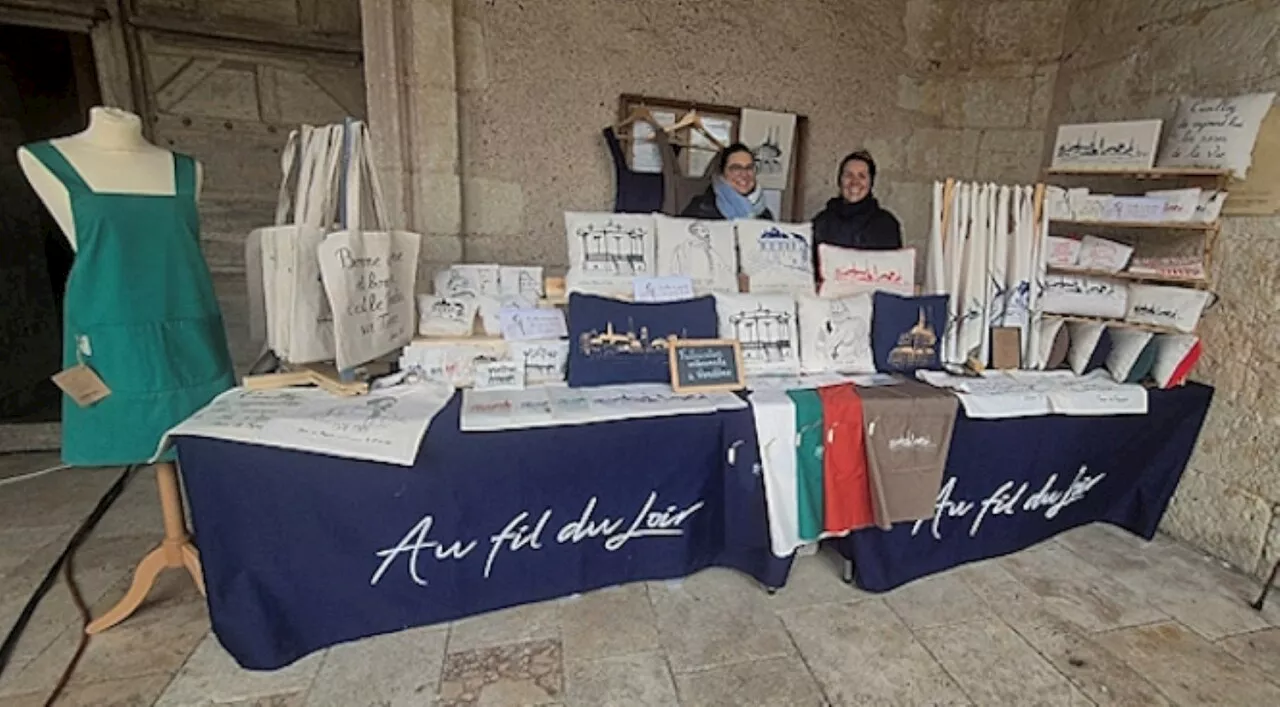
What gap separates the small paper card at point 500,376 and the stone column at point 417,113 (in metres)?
0.93

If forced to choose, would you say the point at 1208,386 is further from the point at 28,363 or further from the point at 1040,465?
the point at 28,363

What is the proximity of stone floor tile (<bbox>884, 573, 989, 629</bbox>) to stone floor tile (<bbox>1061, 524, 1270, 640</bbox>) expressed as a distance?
59 cm

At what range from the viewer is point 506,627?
176cm

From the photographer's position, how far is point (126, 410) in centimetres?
154

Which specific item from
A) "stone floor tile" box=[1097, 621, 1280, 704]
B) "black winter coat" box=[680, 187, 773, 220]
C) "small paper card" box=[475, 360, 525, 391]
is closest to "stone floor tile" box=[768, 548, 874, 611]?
"stone floor tile" box=[1097, 621, 1280, 704]

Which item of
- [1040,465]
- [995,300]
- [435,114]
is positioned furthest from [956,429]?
[435,114]

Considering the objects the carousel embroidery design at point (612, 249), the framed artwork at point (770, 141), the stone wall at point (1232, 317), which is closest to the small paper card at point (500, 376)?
the carousel embroidery design at point (612, 249)

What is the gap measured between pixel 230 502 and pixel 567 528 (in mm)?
866

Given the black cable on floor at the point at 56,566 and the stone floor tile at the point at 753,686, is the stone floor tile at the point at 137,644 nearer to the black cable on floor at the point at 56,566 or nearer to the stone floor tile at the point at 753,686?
the black cable on floor at the point at 56,566

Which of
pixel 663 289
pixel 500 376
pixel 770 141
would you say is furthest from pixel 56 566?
pixel 770 141

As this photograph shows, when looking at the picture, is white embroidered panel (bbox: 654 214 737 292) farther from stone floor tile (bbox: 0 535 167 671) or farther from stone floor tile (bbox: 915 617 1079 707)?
stone floor tile (bbox: 0 535 167 671)

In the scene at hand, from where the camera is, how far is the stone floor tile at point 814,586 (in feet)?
6.29

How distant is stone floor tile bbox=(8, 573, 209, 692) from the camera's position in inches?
61.6

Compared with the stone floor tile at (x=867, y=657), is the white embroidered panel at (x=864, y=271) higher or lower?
Result: higher
